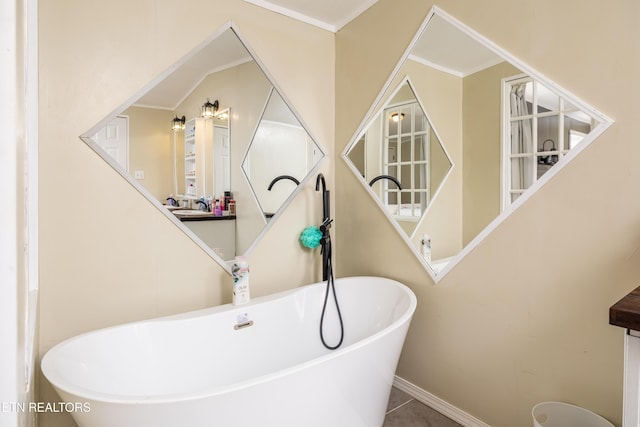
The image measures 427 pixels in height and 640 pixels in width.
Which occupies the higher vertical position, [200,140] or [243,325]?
[200,140]

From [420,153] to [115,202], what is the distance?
171 cm

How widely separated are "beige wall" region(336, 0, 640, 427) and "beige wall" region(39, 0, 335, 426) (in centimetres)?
134

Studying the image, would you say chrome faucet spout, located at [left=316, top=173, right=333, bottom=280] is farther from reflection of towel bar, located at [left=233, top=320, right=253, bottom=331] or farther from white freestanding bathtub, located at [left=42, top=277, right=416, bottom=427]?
reflection of towel bar, located at [left=233, top=320, right=253, bottom=331]

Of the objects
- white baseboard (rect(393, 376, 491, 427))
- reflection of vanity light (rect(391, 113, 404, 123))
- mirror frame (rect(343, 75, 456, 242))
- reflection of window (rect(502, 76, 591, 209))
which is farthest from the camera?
reflection of vanity light (rect(391, 113, 404, 123))

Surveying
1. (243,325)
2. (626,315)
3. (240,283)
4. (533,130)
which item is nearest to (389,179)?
(533,130)

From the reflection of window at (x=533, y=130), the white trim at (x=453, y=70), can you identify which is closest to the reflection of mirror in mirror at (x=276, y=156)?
the white trim at (x=453, y=70)

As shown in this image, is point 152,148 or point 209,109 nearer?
point 152,148

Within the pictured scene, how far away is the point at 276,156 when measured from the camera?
2396 millimetres

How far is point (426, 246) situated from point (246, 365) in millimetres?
1224

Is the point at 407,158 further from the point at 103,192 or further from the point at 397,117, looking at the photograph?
the point at 103,192

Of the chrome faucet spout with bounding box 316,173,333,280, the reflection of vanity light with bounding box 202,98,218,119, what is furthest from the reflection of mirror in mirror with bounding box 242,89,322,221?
the reflection of vanity light with bounding box 202,98,218,119

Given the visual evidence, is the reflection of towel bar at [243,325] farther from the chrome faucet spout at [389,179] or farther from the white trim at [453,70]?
the white trim at [453,70]

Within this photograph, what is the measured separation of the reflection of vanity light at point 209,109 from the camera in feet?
6.84

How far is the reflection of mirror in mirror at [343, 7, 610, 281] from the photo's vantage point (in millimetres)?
1454
